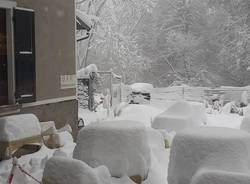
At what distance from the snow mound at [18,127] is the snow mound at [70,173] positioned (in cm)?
322

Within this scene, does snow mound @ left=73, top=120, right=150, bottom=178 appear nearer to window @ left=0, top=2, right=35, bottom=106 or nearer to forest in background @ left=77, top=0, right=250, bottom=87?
window @ left=0, top=2, right=35, bottom=106

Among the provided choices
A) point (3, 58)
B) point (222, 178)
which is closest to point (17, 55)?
point (3, 58)

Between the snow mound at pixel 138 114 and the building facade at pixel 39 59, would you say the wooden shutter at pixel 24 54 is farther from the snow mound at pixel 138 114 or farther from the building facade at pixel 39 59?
the snow mound at pixel 138 114

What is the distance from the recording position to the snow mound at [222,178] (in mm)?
3643

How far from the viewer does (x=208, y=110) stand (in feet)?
67.3

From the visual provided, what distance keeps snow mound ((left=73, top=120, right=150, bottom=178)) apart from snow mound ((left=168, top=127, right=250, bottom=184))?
589 mm

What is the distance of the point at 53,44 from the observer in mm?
10031

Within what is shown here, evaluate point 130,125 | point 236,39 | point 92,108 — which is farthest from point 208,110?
point 130,125

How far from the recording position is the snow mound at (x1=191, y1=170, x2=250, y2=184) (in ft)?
12.0

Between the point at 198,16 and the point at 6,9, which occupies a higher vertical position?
the point at 198,16

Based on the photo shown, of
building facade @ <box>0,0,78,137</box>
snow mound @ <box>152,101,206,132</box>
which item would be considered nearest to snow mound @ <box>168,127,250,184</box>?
building facade @ <box>0,0,78,137</box>

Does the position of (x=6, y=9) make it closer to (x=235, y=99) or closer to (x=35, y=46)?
(x=35, y=46)

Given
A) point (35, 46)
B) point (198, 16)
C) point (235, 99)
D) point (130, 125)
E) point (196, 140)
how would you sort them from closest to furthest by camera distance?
point (196, 140) < point (130, 125) < point (35, 46) < point (235, 99) < point (198, 16)

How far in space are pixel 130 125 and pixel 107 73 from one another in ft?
39.2
